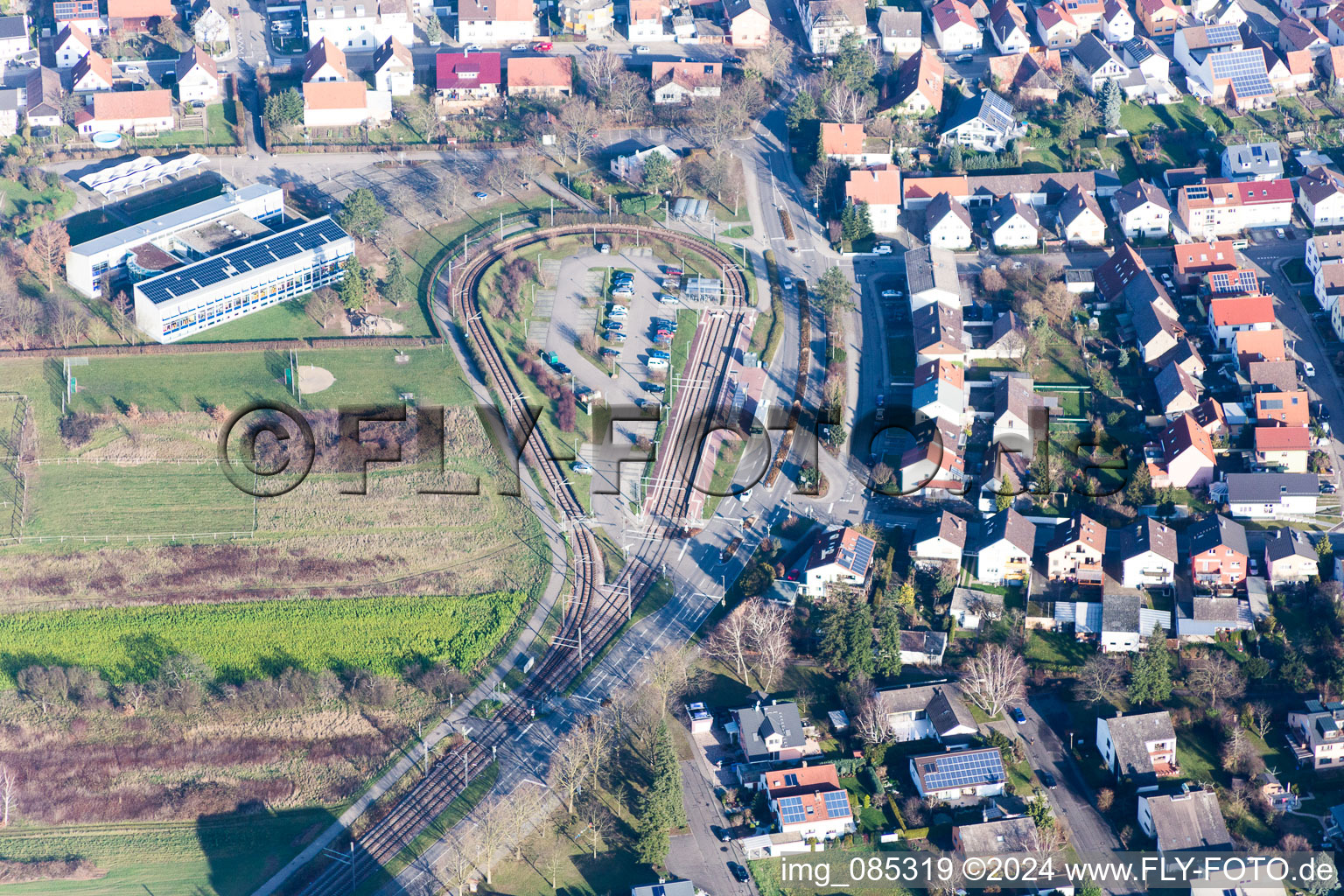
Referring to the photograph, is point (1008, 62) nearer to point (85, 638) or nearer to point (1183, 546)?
point (1183, 546)

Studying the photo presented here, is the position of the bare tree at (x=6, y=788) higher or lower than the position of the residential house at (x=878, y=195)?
lower

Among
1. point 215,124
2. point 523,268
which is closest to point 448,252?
point 523,268

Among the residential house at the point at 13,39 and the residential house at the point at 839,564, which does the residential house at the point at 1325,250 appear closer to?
the residential house at the point at 839,564

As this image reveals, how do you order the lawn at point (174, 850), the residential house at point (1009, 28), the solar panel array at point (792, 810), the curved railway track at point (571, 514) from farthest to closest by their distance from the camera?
the residential house at point (1009, 28)
the curved railway track at point (571, 514)
the solar panel array at point (792, 810)
the lawn at point (174, 850)

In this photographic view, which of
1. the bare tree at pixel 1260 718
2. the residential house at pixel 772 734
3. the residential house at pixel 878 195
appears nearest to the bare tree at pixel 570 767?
the residential house at pixel 772 734

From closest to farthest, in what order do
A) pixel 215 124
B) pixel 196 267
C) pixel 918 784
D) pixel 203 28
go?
pixel 918 784 < pixel 196 267 < pixel 215 124 < pixel 203 28

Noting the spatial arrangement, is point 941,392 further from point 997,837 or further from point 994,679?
point 997,837

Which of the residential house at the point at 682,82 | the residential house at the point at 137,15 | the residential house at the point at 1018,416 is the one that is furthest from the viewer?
the residential house at the point at 137,15

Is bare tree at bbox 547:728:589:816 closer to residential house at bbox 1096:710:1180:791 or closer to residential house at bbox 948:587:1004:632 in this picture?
residential house at bbox 948:587:1004:632
